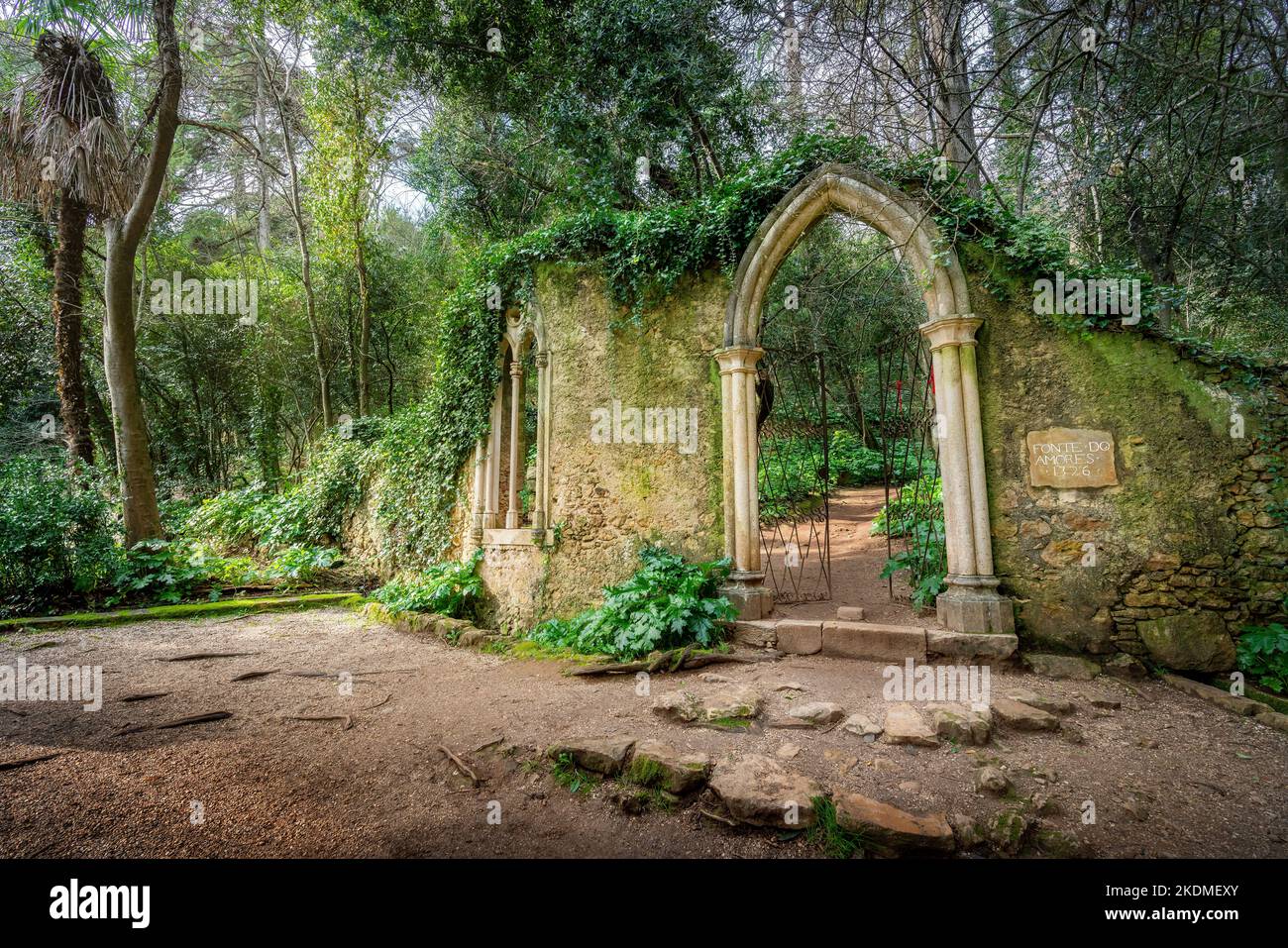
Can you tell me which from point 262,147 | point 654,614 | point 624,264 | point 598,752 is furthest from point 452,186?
point 598,752

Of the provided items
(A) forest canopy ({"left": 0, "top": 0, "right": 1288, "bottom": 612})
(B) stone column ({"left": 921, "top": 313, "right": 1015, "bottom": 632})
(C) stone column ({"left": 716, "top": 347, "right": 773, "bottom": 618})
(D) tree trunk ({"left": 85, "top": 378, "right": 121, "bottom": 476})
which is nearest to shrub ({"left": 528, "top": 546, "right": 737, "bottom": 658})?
(C) stone column ({"left": 716, "top": 347, "right": 773, "bottom": 618})

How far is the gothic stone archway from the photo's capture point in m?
4.33

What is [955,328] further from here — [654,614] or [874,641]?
[654,614]

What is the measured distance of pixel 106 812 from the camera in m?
2.29

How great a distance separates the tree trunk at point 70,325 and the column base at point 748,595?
35.1ft

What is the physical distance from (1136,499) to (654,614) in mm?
3886

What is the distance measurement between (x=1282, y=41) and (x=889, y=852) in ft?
14.7

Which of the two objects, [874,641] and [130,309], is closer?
[874,641]

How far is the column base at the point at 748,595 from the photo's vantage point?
4867mm

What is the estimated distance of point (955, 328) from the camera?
4.46 m

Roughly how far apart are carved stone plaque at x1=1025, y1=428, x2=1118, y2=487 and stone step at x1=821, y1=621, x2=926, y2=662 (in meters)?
1.63

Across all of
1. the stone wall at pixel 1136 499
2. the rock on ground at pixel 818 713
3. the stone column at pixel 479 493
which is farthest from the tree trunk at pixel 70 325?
the stone wall at pixel 1136 499
